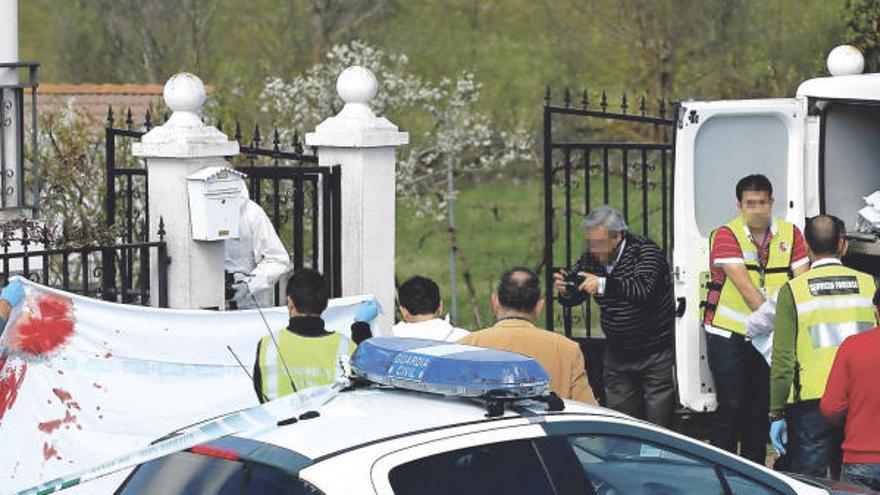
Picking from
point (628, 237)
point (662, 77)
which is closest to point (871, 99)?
point (628, 237)

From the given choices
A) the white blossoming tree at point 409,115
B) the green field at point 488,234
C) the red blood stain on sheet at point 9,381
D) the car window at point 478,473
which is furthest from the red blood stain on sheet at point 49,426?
the green field at point 488,234

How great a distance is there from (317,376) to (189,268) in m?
3.09

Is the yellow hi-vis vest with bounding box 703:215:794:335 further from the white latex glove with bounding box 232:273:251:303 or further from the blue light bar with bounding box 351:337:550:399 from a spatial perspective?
the blue light bar with bounding box 351:337:550:399

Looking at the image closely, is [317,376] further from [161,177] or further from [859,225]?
[859,225]

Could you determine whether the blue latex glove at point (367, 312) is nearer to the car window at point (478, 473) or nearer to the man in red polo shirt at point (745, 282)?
the man in red polo shirt at point (745, 282)

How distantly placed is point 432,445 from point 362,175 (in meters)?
5.73

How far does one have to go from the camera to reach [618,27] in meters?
27.8

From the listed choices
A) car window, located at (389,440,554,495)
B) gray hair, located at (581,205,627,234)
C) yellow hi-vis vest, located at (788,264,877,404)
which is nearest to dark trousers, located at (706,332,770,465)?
gray hair, located at (581,205,627,234)

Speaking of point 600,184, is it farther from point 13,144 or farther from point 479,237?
point 13,144

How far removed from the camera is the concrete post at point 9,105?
12.5 meters

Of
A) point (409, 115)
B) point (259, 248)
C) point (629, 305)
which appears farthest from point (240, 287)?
point (409, 115)

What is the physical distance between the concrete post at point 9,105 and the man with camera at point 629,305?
16.7 ft

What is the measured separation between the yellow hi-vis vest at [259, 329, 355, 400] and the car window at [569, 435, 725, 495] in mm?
1762

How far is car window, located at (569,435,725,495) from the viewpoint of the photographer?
216 inches
